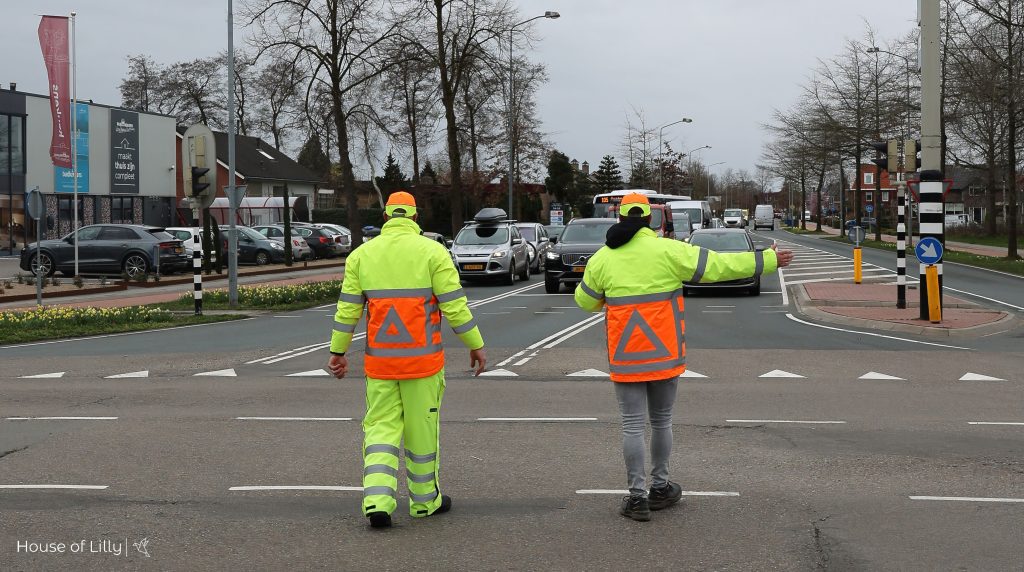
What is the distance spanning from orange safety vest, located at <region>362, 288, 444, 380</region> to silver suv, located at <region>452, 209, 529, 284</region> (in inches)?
925

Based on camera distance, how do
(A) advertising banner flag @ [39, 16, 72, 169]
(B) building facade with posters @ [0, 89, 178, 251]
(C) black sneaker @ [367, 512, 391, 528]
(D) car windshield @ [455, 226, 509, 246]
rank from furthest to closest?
(B) building facade with posters @ [0, 89, 178, 251], (A) advertising banner flag @ [39, 16, 72, 169], (D) car windshield @ [455, 226, 509, 246], (C) black sneaker @ [367, 512, 391, 528]

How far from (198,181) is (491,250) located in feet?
34.9

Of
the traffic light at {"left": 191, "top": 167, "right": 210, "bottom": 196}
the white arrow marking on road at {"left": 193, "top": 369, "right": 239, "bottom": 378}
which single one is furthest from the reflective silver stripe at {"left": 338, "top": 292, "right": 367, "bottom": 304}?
the traffic light at {"left": 191, "top": 167, "right": 210, "bottom": 196}

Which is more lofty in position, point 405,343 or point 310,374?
point 405,343

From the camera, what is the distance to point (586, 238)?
27.3 m

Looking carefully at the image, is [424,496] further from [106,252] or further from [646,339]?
[106,252]

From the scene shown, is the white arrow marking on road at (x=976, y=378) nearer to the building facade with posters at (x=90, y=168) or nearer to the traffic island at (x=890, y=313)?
the traffic island at (x=890, y=313)

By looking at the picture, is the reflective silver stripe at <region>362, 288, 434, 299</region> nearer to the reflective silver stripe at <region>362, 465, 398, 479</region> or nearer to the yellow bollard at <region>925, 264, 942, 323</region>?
the reflective silver stripe at <region>362, 465, 398, 479</region>

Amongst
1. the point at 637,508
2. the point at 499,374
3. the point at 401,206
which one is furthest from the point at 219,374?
the point at 637,508

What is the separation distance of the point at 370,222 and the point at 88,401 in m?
57.0

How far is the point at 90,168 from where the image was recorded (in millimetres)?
50938

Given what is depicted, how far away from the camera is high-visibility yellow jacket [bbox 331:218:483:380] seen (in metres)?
6.03

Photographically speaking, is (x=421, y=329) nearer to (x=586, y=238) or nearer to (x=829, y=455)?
(x=829, y=455)

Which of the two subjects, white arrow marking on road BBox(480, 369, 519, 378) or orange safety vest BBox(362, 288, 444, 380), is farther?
white arrow marking on road BBox(480, 369, 519, 378)
